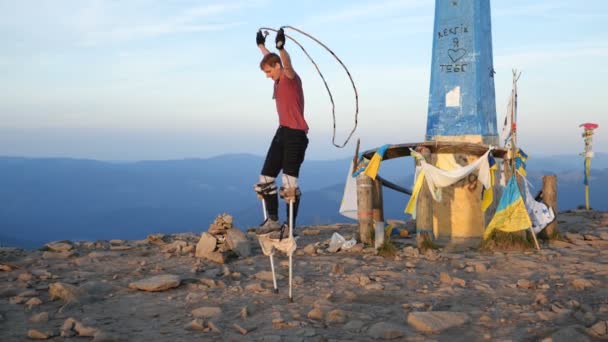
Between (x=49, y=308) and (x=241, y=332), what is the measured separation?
2.65m

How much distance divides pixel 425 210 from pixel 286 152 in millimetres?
4440

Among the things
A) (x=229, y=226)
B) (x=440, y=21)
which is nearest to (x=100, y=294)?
(x=229, y=226)

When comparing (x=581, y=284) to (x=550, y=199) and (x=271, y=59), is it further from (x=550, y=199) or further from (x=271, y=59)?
(x=271, y=59)

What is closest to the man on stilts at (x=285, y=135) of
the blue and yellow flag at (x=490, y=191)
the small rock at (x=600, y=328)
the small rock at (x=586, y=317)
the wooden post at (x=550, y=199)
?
the small rock at (x=586, y=317)

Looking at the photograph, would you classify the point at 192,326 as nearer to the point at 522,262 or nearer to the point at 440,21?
the point at 522,262

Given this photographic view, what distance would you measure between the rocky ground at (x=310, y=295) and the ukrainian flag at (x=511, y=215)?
56 centimetres

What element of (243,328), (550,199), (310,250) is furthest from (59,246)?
(550,199)

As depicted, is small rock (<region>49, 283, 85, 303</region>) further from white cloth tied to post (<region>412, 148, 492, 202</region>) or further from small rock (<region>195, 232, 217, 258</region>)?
white cloth tied to post (<region>412, 148, 492, 202</region>)

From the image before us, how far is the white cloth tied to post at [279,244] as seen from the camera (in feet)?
24.1

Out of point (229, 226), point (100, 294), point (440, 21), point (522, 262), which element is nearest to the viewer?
point (100, 294)

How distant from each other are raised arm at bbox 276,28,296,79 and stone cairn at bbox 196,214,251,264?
3.72 meters

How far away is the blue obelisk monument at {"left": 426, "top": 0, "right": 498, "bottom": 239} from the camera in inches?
449

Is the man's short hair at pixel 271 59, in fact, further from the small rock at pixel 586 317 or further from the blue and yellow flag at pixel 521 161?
the blue and yellow flag at pixel 521 161

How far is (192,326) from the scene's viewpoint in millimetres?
6191
